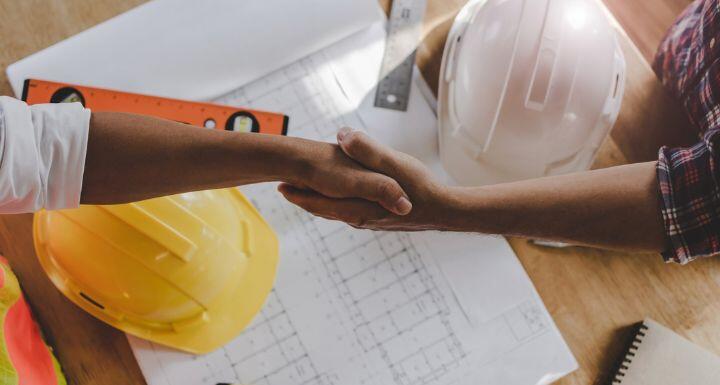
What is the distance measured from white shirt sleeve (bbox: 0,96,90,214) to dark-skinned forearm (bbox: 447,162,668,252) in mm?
477

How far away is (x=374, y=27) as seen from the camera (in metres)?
1.02

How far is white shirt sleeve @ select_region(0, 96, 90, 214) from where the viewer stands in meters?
0.64

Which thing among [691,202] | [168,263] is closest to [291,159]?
[168,263]

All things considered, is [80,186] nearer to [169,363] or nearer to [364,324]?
[169,363]

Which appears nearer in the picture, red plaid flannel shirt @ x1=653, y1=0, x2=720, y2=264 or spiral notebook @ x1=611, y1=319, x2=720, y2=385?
red plaid flannel shirt @ x1=653, y1=0, x2=720, y2=264

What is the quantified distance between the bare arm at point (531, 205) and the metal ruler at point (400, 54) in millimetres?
200

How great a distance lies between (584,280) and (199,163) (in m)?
0.64

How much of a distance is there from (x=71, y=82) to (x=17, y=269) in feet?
1.01

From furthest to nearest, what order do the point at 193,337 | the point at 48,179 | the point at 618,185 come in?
1. the point at 193,337
2. the point at 618,185
3. the point at 48,179

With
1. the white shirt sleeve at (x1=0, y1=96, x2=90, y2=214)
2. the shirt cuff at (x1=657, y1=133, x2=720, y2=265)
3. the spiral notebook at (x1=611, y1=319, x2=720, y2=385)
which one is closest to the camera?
the white shirt sleeve at (x1=0, y1=96, x2=90, y2=214)

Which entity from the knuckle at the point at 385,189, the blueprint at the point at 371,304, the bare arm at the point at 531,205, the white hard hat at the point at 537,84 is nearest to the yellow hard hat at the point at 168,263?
the blueprint at the point at 371,304

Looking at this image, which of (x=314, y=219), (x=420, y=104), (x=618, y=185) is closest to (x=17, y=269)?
(x=314, y=219)

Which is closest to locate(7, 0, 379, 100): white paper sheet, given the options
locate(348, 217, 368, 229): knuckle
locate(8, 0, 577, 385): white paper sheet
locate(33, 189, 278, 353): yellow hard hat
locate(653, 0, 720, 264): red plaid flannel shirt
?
locate(8, 0, 577, 385): white paper sheet

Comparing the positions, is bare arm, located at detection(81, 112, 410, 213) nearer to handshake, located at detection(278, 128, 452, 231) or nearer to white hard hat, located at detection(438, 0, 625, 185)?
handshake, located at detection(278, 128, 452, 231)
